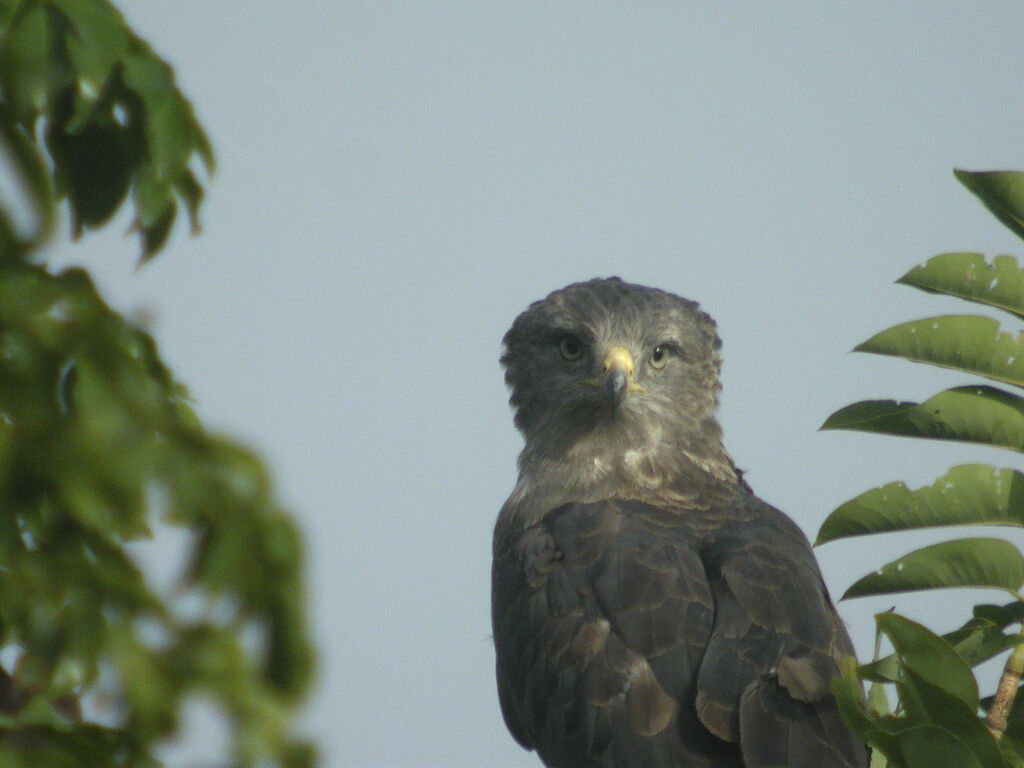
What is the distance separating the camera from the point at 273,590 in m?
1.15

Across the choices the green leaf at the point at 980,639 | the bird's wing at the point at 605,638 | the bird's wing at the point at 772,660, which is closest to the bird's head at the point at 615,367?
the bird's wing at the point at 605,638

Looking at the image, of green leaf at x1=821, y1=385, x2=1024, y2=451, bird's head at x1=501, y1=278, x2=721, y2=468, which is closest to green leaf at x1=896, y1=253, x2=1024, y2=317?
green leaf at x1=821, y1=385, x2=1024, y2=451

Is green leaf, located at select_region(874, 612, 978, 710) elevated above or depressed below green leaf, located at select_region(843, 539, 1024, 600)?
below

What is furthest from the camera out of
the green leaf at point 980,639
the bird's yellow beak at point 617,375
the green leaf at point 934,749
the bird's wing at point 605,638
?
the bird's yellow beak at point 617,375

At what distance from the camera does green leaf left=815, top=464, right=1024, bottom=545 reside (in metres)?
3.10

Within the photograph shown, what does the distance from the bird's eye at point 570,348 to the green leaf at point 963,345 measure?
2.83 m

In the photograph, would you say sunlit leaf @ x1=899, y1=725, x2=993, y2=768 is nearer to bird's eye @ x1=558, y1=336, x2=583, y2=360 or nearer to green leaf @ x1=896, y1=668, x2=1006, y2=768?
green leaf @ x1=896, y1=668, x2=1006, y2=768

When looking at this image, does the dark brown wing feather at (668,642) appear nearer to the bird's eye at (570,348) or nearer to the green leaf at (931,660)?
the bird's eye at (570,348)

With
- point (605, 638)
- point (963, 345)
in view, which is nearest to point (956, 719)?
point (963, 345)

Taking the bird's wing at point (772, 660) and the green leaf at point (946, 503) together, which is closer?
the green leaf at point (946, 503)

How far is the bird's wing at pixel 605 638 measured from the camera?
435 cm

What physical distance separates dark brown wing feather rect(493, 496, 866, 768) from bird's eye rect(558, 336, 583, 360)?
1.05m

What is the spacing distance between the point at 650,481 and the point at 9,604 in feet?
15.7

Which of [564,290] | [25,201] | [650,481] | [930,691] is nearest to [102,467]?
[25,201]
